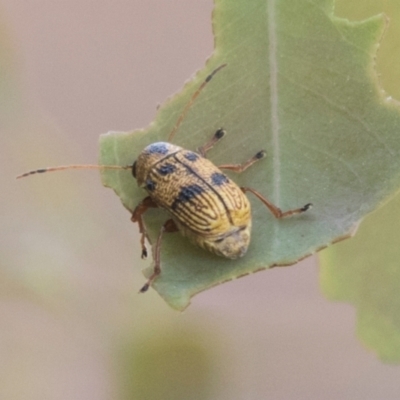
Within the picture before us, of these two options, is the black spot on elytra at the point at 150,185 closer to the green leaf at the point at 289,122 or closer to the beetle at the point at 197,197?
the beetle at the point at 197,197

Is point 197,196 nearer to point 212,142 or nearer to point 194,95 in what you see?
point 212,142

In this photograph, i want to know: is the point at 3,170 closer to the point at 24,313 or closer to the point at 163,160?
the point at 24,313

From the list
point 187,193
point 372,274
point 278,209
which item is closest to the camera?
point 278,209

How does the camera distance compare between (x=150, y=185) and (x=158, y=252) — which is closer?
(x=158, y=252)

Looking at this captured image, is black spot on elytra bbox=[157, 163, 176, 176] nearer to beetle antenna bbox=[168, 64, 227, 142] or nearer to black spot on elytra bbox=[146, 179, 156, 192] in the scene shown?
black spot on elytra bbox=[146, 179, 156, 192]

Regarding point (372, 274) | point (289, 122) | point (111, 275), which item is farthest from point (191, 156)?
point (111, 275)

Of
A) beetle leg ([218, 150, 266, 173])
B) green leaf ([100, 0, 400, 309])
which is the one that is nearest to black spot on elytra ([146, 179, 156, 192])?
green leaf ([100, 0, 400, 309])
